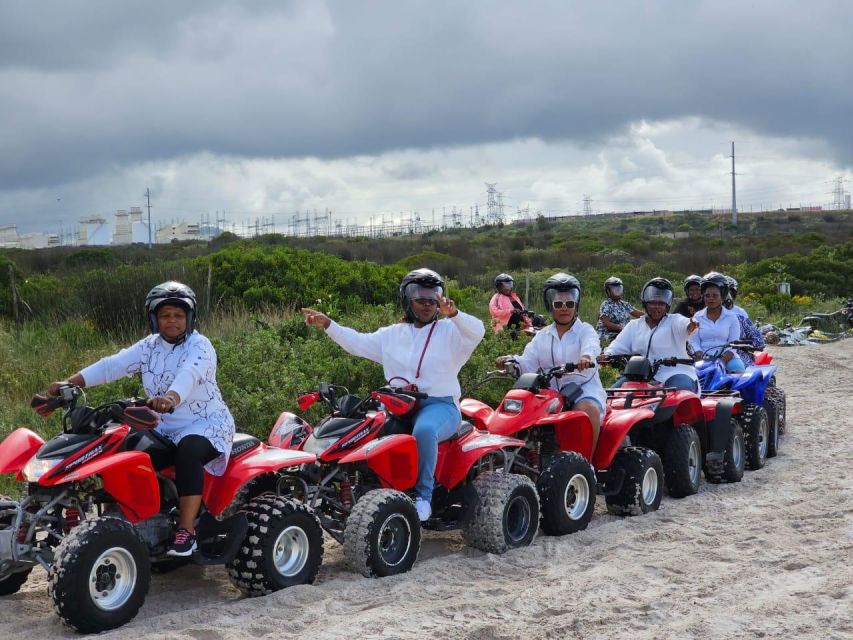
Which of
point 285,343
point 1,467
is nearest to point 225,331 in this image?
point 285,343

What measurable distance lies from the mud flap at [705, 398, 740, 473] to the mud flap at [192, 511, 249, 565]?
5.45 m

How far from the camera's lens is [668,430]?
956 cm

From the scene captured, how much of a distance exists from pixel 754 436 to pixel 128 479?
718 centimetres

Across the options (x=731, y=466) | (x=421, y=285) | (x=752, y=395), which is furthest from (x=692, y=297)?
(x=421, y=285)

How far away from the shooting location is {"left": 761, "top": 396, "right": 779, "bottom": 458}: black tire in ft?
37.4

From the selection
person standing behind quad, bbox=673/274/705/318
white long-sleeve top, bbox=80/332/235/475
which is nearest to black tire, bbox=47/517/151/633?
white long-sleeve top, bbox=80/332/235/475

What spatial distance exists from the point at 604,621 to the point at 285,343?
302 inches

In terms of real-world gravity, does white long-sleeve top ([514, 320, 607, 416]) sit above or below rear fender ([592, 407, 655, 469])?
above

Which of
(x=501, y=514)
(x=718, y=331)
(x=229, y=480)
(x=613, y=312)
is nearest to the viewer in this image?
(x=229, y=480)

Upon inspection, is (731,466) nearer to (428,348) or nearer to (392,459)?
(428,348)

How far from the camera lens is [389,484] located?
6.76 m

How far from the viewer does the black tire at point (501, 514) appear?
23.0ft

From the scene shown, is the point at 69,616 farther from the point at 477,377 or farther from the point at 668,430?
the point at 477,377

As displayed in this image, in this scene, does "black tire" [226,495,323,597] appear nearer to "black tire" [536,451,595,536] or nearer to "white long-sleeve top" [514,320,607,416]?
"black tire" [536,451,595,536]
